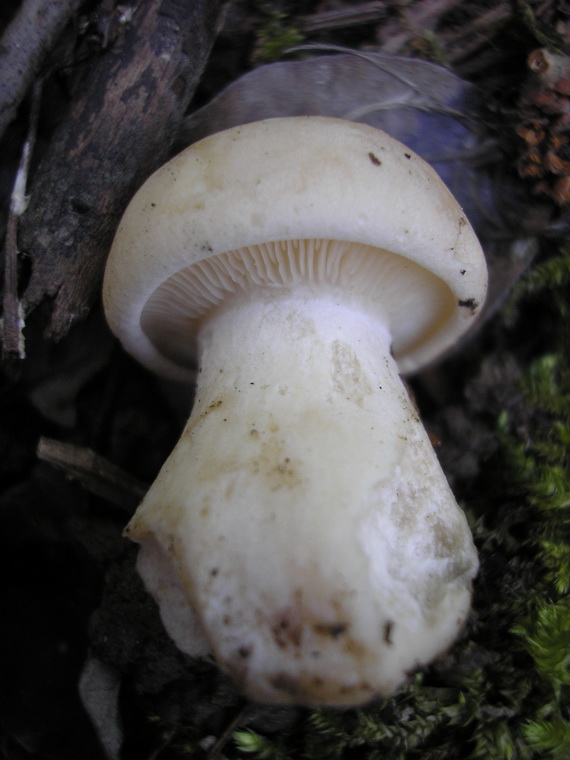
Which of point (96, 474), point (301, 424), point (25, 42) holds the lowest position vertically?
point (96, 474)

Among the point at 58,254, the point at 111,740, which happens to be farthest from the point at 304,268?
Answer: the point at 111,740

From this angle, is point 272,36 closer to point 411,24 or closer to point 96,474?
Result: point 411,24

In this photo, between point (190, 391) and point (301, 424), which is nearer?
point (301, 424)

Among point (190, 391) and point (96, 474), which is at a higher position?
point (96, 474)

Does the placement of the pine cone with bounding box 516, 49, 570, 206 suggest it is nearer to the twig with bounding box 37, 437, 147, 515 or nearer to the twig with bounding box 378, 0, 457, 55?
the twig with bounding box 378, 0, 457, 55

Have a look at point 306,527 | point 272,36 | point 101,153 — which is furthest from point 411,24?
point 306,527

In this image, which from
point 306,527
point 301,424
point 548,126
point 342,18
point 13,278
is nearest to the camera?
point 306,527

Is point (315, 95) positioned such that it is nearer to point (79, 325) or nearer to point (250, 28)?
point (250, 28)
